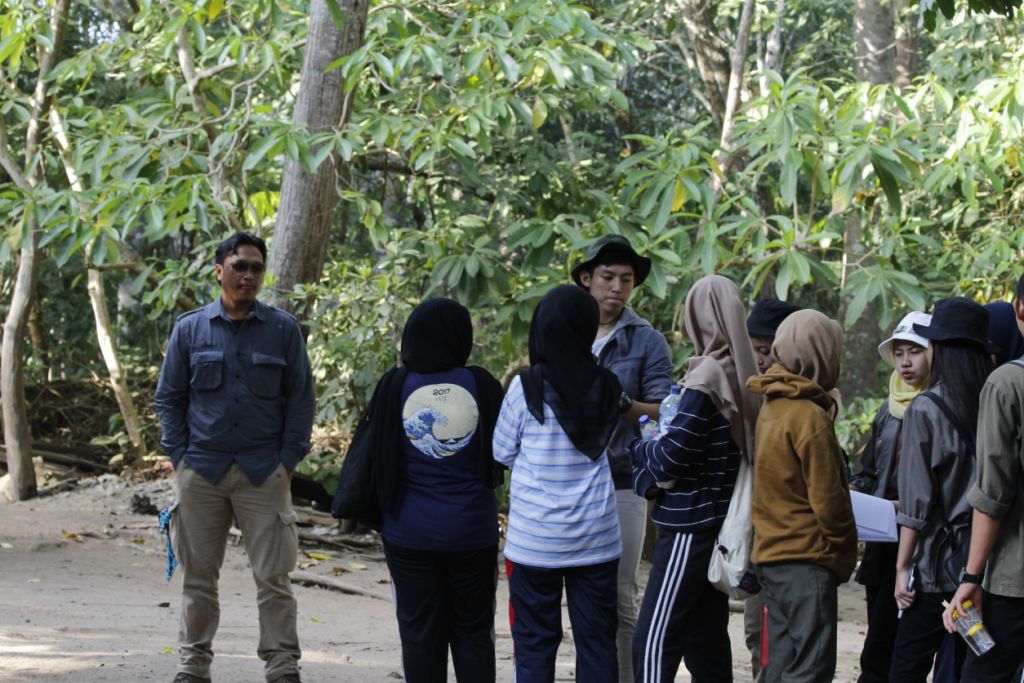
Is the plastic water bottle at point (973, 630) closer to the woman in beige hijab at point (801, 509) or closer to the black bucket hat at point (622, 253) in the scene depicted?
the woman in beige hijab at point (801, 509)

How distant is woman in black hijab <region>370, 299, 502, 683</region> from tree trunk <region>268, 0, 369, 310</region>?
3879 millimetres

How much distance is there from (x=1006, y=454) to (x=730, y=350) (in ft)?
3.20

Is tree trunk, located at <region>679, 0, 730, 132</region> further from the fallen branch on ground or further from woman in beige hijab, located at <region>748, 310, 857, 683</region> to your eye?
woman in beige hijab, located at <region>748, 310, 857, 683</region>

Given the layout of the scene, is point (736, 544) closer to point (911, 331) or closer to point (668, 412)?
point (668, 412)

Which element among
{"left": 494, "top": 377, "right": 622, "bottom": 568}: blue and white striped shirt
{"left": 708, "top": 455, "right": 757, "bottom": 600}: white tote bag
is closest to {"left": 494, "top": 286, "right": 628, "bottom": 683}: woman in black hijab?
{"left": 494, "top": 377, "right": 622, "bottom": 568}: blue and white striped shirt

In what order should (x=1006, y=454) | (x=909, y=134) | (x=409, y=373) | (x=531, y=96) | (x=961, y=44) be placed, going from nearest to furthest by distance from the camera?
(x=1006, y=454) < (x=409, y=373) < (x=909, y=134) < (x=531, y=96) < (x=961, y=44)

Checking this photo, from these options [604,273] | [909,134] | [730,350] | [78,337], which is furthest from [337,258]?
[730,350]

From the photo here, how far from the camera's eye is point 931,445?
389 cm

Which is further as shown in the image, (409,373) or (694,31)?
(694,31)

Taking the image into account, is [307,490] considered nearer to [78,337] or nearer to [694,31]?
[78,337]

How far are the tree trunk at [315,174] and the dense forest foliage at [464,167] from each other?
0.02m

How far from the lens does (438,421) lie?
4.04 metres

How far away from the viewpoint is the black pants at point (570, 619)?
12.9ft

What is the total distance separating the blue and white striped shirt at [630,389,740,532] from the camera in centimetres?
387
